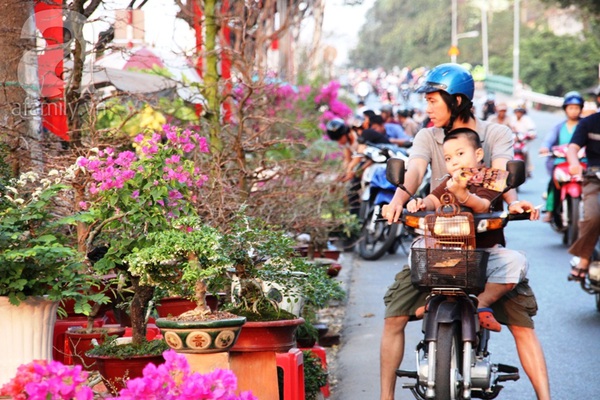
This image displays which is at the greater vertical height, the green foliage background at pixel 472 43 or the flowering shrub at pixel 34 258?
the green foliage background at pixel 472 43

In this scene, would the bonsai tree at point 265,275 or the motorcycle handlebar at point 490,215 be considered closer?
the motorcycle handlebar at point 490,215

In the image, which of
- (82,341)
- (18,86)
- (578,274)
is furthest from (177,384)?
(578,274)

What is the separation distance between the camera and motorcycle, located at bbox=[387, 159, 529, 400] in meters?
5.16

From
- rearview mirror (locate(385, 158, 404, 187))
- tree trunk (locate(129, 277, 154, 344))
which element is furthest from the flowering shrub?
rearview mirror (locate(385, 158, 404, 187))

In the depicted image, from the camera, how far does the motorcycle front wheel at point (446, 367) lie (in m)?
5.15

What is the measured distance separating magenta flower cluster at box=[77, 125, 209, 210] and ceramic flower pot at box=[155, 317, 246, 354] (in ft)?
2.98

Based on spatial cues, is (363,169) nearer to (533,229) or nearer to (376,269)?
(376,269)

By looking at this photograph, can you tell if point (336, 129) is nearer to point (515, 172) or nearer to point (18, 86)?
point (18, 86)

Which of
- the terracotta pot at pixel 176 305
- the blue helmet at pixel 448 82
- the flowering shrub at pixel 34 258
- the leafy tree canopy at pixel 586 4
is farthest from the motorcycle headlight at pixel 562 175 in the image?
the leafy tree canopy at pixel 586 4

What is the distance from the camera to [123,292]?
21.7ft

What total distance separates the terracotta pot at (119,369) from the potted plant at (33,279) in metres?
0.49

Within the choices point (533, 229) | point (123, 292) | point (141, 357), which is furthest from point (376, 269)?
point (141, 357)

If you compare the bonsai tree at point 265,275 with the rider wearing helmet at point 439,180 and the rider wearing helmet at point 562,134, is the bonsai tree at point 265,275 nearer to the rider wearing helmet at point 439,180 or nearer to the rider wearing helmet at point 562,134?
the rider wearing helmet at point 439,180

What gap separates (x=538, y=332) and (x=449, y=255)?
14.7 ft
